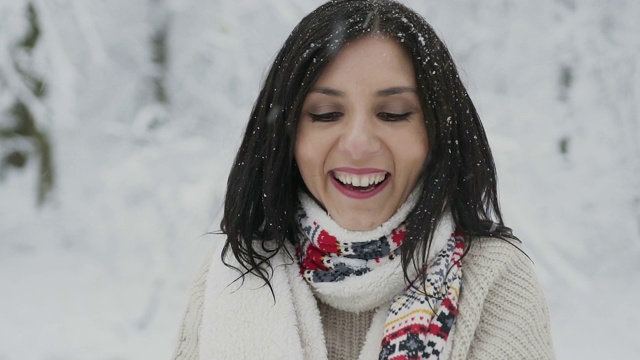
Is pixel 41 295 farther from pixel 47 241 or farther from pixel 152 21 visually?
pixel 152 21

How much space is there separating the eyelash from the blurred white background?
3576mm

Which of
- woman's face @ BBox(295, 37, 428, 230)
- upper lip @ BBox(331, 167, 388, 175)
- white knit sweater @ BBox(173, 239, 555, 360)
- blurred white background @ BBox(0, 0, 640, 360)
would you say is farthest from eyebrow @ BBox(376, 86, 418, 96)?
blurred white background @ BBox(0, 0, 640, 360)

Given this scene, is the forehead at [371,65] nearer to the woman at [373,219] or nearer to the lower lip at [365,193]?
the woman at [373,219]

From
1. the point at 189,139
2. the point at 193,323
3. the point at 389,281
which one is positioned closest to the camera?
the point at 389,281

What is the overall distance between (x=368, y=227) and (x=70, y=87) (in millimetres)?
4785

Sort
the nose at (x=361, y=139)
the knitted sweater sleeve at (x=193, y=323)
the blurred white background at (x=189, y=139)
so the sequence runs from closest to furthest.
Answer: the nose at (x=361, y=139) → the knitted sweater sleeve at (x=193, y=323) → the blurred white background at (x=189, y=139)

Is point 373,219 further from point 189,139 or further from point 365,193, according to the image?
point 189,139

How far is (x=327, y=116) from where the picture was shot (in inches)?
57.2

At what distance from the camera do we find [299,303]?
5.10ft

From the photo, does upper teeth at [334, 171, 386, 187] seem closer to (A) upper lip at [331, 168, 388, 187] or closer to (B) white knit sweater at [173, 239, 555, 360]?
(A) upper lip at [331, 168, 388, 187]

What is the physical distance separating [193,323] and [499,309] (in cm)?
69

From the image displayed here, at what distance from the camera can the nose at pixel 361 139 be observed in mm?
1369

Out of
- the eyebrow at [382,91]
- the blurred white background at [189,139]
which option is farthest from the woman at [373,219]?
the blurred white background at [189,139]

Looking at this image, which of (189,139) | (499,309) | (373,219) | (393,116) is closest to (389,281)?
(373,219)
